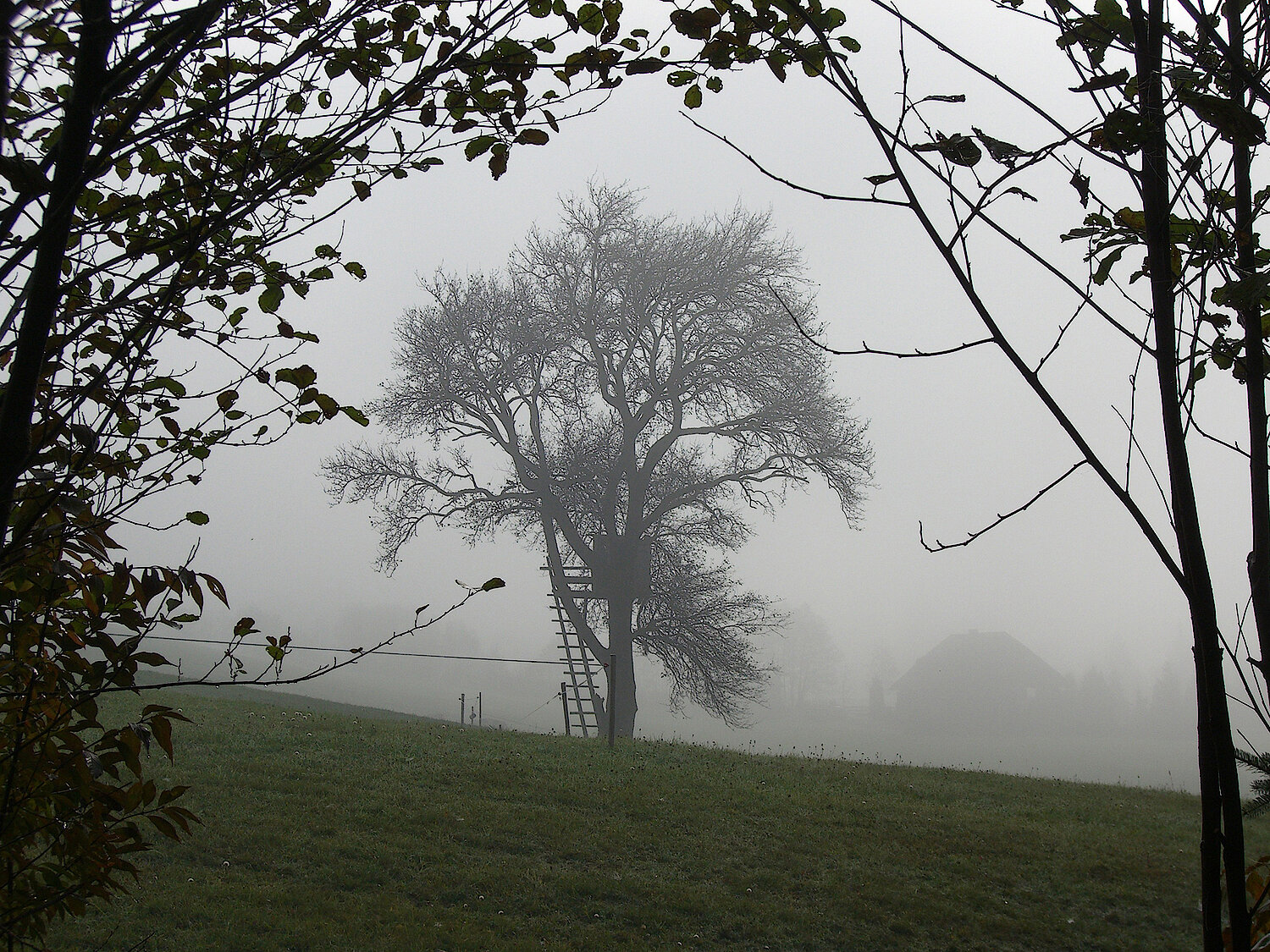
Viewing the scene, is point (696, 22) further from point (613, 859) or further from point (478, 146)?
point (613, 859)

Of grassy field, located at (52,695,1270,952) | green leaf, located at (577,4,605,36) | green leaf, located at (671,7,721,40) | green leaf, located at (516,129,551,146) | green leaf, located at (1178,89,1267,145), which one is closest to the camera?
green leaf, located at (1178,89,1267,145)

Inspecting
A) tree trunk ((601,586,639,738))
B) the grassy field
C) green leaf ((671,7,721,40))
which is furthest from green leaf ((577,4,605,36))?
tree trunk ((601,586,639,738))

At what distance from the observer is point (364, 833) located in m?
6.88

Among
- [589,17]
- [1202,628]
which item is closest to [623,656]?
[589,17]

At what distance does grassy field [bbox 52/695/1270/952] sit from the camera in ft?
17.9

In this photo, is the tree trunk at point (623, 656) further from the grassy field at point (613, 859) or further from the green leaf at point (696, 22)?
the green leaf at point (696, 22)

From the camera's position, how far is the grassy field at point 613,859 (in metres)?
5.46

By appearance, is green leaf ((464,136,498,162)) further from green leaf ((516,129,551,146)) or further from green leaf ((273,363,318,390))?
green leaf ((273,363,318,390))

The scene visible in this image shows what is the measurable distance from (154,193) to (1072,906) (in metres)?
7.50

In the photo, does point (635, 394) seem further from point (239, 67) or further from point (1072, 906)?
point (239, 67)

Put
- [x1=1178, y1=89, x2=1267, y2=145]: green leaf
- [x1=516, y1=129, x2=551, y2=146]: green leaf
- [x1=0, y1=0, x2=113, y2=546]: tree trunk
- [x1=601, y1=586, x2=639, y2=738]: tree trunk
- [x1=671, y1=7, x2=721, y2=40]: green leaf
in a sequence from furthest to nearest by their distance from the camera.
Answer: [x1=601, y1=586, x2=639, y2=738]: tree trunk → [x1=516, y1=129, x2=551, y2=146]: green leaf → [x1=671, y1=7, x2=721, y2=40]: green leaf → [x1=0, y1=0, x2=113, y2=546]: tree trunk → [x1=1178, y1=89, x2=1267, y2=145]: green leaf

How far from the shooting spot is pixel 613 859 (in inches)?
269

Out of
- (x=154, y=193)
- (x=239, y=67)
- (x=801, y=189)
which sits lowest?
(x=801, y=189)

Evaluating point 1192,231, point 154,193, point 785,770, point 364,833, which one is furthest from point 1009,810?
point 154,193
